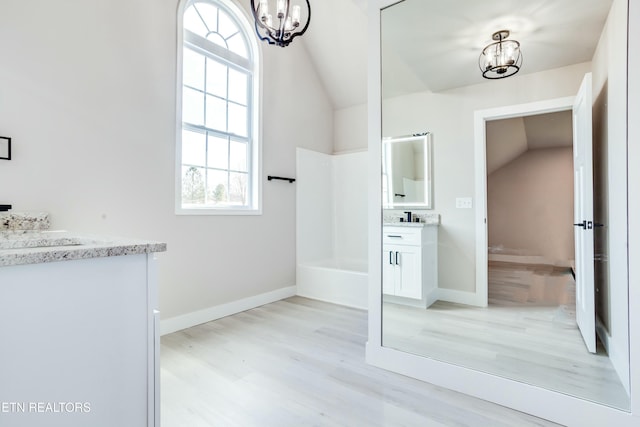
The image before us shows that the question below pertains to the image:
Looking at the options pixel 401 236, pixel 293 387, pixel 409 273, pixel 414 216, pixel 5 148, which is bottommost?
pixel 293 387

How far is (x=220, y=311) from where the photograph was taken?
325 cm

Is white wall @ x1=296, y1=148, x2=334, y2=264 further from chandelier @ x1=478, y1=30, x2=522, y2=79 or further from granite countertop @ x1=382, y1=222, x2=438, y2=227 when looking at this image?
chandelier @ x1=478, y1=30, x2=522, y2=79

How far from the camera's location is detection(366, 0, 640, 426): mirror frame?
1.51m

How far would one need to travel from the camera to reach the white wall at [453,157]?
2.88m

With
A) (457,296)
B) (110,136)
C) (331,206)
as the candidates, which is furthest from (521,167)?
(110,136)

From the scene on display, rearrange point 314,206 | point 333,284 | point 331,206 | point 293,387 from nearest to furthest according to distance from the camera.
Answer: point 293,387 < point 333,284 < point 314,206 < point 331,206

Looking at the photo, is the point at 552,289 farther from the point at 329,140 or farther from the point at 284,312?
the point at 329,140

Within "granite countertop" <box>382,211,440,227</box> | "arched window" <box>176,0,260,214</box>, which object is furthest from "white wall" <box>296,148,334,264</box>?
"granite countertop" <box>382,211,440,227</box>

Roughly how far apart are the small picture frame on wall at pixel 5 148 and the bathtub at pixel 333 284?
2888 mm

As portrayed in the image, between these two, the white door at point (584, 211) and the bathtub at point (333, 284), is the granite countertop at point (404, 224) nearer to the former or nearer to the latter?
the bathtub at point (333, 284)

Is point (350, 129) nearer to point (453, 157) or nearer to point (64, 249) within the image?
point (453, 157)

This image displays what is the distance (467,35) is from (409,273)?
6.29 ft

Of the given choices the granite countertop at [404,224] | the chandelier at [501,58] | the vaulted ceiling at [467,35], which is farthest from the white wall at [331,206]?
the chandelier at [501,58]

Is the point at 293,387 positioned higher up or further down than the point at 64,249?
further down
